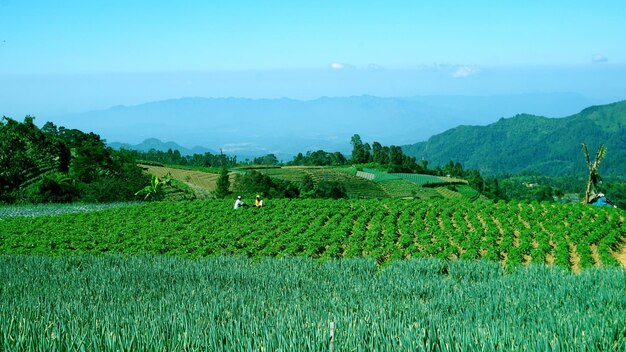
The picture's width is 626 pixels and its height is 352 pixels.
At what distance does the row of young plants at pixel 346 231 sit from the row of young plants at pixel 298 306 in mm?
→ 3874

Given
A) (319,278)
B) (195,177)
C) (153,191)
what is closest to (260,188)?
(153,191)

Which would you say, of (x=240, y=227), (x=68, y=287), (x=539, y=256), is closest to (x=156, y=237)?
(x=240, y=227)

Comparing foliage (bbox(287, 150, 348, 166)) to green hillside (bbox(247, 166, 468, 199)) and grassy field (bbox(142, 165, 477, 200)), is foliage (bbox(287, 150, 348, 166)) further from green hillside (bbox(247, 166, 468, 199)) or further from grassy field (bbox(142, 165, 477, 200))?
grassy field (bbox(142, 165, 477, 200))

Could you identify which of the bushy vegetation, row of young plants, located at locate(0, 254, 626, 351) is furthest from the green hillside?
row of young plants, located at locate(0, 254, 626, 351)

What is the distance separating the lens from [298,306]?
883cm

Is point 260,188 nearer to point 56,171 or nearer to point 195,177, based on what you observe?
point 56,171

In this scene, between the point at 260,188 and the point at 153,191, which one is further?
the point at 153,191

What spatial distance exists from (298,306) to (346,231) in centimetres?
1402

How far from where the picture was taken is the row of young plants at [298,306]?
6398mm

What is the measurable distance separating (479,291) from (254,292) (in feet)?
15.0

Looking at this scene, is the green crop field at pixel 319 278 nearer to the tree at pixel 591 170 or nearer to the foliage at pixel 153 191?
the tree at pixel 591 170

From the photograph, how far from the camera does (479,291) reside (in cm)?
1083

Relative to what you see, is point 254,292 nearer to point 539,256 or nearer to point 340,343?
point 340,343

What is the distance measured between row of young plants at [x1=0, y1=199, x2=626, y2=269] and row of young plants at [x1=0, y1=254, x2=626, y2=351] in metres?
3.87
